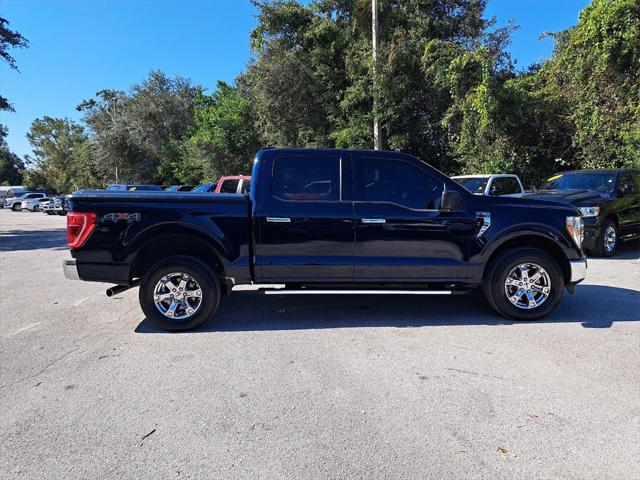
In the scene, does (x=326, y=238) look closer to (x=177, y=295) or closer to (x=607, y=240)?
(x=177, y=295)

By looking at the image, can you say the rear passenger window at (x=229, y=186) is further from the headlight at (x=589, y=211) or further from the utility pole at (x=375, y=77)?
the headlight at (x=589, y=211)

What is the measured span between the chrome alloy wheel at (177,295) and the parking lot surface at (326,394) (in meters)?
0.28

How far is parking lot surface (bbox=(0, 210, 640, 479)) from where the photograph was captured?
2805 mm

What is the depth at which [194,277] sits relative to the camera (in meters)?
5.12

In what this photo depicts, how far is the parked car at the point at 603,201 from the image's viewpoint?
9625mm

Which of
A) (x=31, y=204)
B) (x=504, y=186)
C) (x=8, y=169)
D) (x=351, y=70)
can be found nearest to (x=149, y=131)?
(x=31, y=204)

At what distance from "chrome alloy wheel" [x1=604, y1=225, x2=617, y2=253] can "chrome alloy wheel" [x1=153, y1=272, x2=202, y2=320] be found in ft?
29.6

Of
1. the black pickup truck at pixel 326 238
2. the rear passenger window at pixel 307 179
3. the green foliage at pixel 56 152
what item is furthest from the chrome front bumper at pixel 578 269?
the green foliage at pixel 56 152

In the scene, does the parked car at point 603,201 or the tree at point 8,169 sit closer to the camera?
the parked car at point 603,201

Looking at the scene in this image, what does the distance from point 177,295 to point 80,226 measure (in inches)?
51.0

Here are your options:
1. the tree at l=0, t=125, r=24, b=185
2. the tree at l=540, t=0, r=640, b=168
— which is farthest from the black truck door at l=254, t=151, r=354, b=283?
the tree at l=0, t=125, r=24, b=185

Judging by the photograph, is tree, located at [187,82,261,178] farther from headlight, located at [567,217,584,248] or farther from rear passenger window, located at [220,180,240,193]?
headlight, located at [567,217,584,248]

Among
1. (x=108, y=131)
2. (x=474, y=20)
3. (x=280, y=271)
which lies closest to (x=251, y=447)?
(x=280, y=271)

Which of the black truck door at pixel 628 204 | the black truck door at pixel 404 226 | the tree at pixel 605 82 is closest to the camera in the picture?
the black truck door at pixel 404 226
